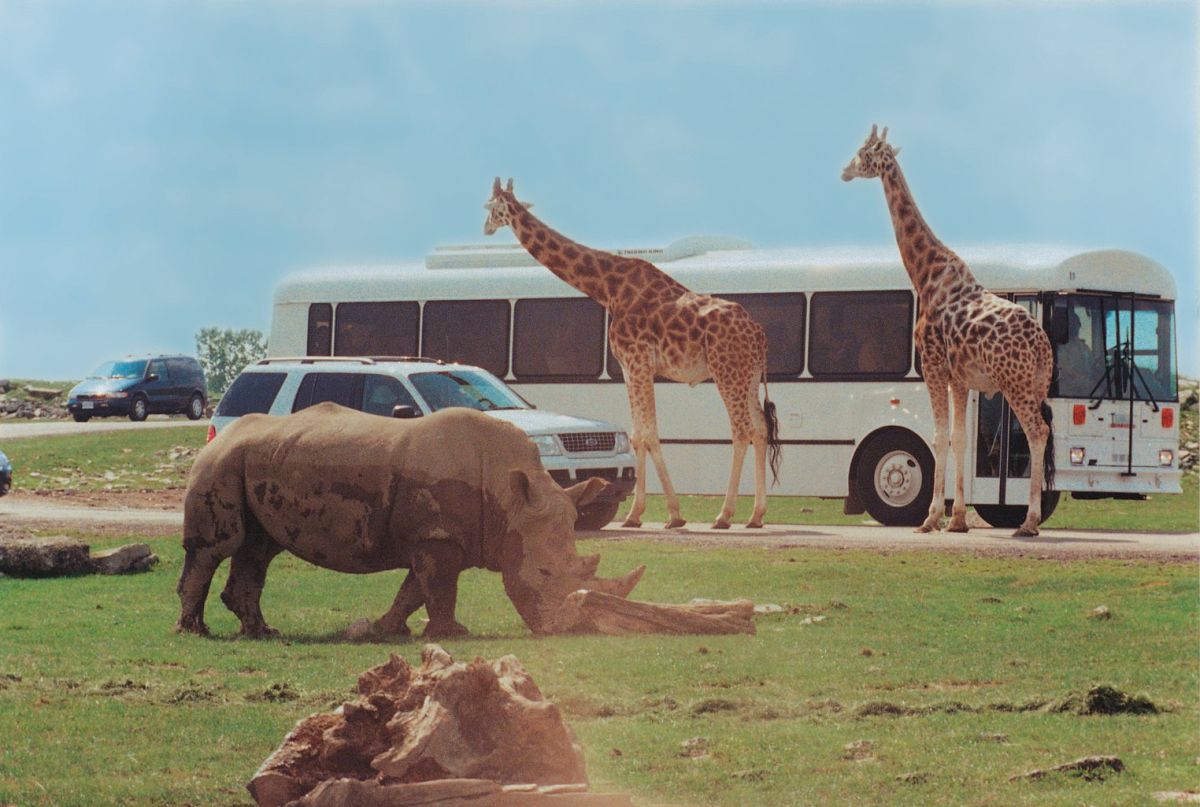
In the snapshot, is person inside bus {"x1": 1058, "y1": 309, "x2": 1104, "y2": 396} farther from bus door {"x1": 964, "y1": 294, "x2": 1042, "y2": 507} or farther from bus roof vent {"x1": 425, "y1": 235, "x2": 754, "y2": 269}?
bus roof vent {"x1": 425, "y1": 235, "x2": 754, "y2": 269}

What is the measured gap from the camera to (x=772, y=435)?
671 inches

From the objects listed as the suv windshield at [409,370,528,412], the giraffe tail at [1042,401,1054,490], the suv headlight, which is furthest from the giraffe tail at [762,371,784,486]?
the suv headlight

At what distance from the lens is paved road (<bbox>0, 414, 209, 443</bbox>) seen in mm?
29737

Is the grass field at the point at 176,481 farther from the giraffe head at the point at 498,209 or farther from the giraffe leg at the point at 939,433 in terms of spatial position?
the giraffe head at the point at 498,209

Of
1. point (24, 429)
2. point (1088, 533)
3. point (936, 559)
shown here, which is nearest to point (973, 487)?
point (1088, 533)

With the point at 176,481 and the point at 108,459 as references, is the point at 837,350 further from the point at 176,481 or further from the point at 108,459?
the point at 108,459

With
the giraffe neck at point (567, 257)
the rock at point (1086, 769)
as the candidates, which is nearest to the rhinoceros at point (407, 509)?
the rock at point (1086, 769)

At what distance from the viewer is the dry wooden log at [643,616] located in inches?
367

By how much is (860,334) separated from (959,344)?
117cm

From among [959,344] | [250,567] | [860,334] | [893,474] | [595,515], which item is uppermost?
[860,334]

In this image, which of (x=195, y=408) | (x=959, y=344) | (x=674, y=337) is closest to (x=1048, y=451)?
(x=959, y=344)

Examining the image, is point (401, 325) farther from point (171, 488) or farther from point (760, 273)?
point (171, 488)

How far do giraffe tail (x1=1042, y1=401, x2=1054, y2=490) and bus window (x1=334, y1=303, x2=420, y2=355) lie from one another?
5.41 m

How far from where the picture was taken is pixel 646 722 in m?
8.37
